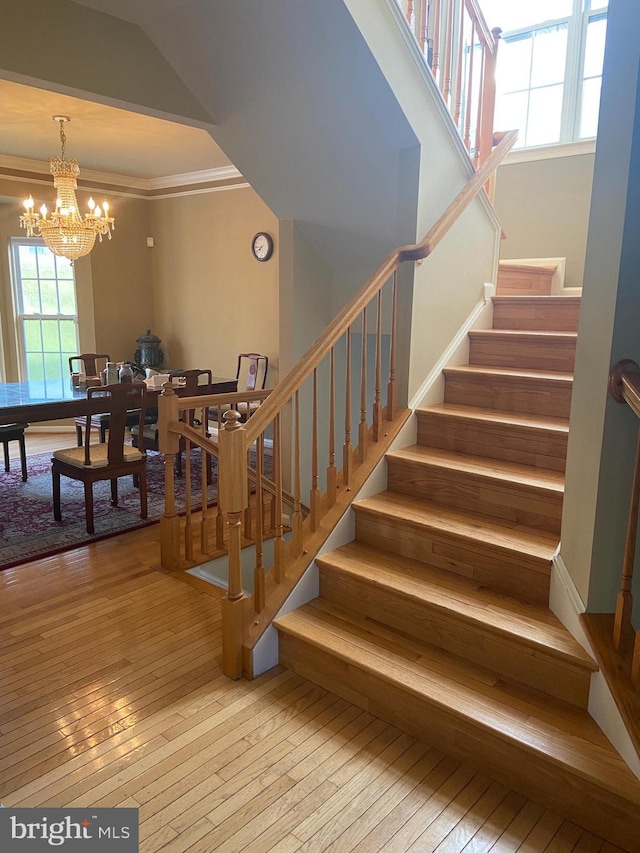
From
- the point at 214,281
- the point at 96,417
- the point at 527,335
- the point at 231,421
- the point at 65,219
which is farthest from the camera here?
the point at 214,281

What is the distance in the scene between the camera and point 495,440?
2.87 meters

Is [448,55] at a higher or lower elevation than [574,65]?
lower

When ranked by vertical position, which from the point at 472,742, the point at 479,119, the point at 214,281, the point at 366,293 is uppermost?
the point at 479,119

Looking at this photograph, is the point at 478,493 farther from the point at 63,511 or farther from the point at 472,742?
the point at 63,511

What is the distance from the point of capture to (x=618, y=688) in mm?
1764

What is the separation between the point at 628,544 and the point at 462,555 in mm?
774

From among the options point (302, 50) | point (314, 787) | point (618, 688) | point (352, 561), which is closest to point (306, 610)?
point (352, 561)

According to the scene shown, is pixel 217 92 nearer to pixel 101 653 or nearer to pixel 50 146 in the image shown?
pixel 101 653

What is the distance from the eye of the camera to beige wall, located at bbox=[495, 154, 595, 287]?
450 centimetres

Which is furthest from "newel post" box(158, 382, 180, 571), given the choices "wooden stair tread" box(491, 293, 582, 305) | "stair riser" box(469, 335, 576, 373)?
"wooden stair tread" box(491, 293, 582, 305)

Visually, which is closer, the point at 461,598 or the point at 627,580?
the point at 627,580

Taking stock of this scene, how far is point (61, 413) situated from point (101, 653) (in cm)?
209

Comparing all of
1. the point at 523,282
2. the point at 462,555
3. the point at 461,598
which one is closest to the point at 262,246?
the point at 523,282

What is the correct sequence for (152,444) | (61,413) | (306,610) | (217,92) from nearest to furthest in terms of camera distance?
1. (306,610)
2. (217,92)
3. (61,413)
4. (152,444)
